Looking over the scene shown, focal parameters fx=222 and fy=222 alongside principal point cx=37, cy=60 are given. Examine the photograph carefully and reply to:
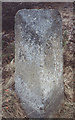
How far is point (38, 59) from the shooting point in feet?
7.81

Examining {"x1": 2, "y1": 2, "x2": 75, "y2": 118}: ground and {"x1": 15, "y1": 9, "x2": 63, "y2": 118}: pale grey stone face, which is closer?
{"x1": 15, "y1": 9, "x2": 63, "y2": 118}: pale grey stone face

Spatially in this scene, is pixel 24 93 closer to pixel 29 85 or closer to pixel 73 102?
pixel 29 85

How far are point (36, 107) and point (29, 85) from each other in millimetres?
269

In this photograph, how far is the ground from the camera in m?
2.81

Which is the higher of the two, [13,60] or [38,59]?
[38,59]

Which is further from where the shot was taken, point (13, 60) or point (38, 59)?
point (13, 60)

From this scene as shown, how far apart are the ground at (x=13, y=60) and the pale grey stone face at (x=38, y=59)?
171 millimetres

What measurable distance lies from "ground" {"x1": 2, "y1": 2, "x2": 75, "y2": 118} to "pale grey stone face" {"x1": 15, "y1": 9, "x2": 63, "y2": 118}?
0.17 metres

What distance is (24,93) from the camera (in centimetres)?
268

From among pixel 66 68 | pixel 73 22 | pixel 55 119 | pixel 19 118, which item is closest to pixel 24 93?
pixel 19 118

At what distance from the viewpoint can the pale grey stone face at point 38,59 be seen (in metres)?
2.34

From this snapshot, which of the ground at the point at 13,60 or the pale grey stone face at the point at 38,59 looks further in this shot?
the ground at the point at 13,60

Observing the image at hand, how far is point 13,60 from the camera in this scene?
138 inches

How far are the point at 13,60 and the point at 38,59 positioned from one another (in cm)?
118
